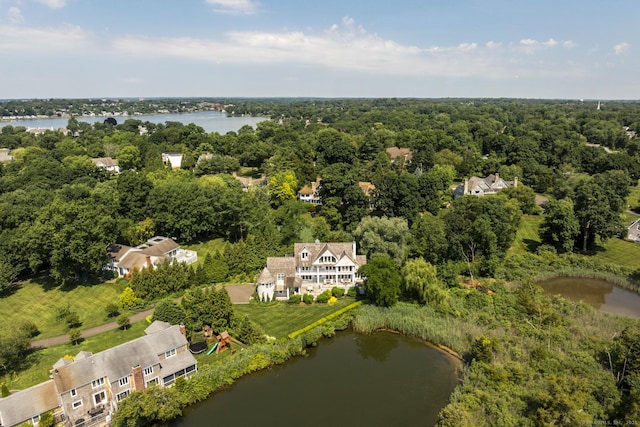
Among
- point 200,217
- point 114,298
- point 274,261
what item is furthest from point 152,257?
point 274,261

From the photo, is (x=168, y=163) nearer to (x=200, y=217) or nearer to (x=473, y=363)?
(x=200, y=217)

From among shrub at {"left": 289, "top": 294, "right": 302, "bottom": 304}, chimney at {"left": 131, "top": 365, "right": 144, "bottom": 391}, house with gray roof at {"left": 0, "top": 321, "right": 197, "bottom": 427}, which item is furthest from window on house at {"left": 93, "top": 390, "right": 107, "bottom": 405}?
shrub at {"left": 289, "top": 294, "right": 302, "bottom": 304}

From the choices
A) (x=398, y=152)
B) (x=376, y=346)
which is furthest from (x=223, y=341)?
(x=398, y=152)

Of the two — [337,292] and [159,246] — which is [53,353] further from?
[337,292]

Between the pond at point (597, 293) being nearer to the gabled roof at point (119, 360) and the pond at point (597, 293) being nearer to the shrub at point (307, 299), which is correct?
the shrub at point (307, 299)

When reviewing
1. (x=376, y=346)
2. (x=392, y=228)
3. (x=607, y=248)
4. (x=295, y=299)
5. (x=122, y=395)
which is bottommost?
(x=376, y=346)

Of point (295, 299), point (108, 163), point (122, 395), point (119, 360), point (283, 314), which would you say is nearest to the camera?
point (122, 395)

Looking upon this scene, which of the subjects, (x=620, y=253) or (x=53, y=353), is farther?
(x=620, y=253)
